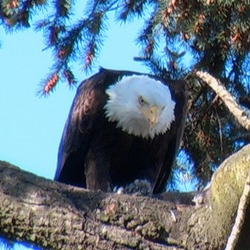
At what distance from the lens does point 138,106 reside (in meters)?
4.54

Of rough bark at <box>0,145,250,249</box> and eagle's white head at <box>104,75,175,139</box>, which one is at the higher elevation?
eagle's white head at <box>104,75,175,139</box>

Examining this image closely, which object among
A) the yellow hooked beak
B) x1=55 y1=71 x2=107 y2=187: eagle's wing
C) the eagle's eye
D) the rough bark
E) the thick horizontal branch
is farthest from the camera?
x1=55 y1=71 x2=107 y2=187: eagle's wing

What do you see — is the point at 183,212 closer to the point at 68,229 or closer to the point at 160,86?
the point at 68,229

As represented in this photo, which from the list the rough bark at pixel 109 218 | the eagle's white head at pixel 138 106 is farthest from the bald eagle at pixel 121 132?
the rough bark at pixel 109 218

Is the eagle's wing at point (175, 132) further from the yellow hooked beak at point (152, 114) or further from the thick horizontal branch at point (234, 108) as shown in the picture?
the thick horizontal branch at point (234, 108)

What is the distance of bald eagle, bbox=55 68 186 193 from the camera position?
14.8ft

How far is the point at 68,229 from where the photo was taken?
2.82 metres

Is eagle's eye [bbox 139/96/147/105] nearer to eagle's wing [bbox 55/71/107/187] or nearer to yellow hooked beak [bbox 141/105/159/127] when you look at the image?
yellow hooked beak [bbox 141/105/159/127]

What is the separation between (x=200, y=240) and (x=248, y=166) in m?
0.34

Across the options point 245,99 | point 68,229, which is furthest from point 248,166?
point 245,99

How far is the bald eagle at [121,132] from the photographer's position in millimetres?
4496

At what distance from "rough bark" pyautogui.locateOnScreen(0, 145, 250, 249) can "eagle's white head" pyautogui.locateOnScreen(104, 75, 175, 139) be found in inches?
59.2

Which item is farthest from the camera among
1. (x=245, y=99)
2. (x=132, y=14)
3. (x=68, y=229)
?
(x=132, y=14)

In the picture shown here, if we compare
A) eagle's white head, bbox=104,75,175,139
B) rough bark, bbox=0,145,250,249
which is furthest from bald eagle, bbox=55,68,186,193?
rough bark, bbox=0,145,250,249
